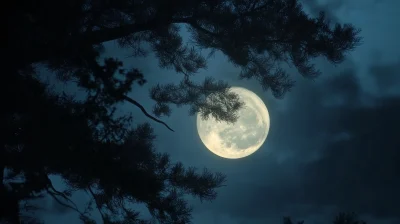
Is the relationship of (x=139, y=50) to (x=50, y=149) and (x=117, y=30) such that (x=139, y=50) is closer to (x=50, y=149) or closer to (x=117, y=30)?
(x=117, y=30)

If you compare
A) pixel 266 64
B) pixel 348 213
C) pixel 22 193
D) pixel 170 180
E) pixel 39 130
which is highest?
pixel 266 64

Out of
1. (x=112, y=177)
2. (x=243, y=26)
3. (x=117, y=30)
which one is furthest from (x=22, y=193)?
(x=243, y=26)

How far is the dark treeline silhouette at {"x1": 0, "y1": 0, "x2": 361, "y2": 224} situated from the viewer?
3039 millimetres

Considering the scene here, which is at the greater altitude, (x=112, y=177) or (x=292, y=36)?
(x=292, y=36)

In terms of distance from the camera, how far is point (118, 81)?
2590 millimetres

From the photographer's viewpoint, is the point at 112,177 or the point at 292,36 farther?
the point at 292,36

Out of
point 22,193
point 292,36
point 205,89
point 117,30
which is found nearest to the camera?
point 22,193

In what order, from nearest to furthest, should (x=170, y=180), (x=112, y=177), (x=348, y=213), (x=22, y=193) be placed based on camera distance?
(x=22, y=193), (x=348, y=213), (x=112, y=177), (x=170, y=180)

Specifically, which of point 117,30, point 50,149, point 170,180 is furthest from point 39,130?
point 170,180

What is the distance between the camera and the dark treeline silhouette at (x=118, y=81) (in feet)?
9.97

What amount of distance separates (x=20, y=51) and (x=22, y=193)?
51.1 inches

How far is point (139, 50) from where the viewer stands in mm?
5598

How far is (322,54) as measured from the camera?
4676 mm

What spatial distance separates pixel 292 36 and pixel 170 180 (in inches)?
90.9
